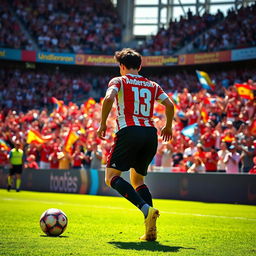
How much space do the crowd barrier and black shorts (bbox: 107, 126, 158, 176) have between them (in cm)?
915

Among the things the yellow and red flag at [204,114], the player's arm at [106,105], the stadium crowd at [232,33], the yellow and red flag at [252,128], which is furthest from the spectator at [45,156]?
the stadium crowd at [232,33]

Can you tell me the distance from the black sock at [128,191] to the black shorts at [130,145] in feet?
0.50

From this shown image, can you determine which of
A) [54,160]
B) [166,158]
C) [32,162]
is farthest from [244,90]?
[32,162]

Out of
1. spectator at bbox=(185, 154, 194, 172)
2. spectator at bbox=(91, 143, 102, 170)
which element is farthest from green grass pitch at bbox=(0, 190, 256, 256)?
spectator at bbox=(91, 143, 102, 170)

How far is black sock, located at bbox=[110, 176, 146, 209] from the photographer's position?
6.51 metres

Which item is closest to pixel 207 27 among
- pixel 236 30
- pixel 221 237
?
pixel 236 30

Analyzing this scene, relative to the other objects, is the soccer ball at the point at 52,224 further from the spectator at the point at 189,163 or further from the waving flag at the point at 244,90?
the waving flag at the point at 244,90

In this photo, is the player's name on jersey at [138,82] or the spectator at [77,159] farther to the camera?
the spectator at [77,159]

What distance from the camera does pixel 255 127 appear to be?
17.1 meters

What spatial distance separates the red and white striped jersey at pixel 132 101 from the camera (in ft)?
22.2

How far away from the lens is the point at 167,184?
59.5 ft

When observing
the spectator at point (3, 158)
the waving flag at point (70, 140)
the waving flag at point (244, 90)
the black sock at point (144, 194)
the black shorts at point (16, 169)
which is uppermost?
the waving flag at point (244, 90)

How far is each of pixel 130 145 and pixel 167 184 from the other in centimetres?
1167

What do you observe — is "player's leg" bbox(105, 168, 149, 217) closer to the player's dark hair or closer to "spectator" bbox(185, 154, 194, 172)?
the player's dark hair
